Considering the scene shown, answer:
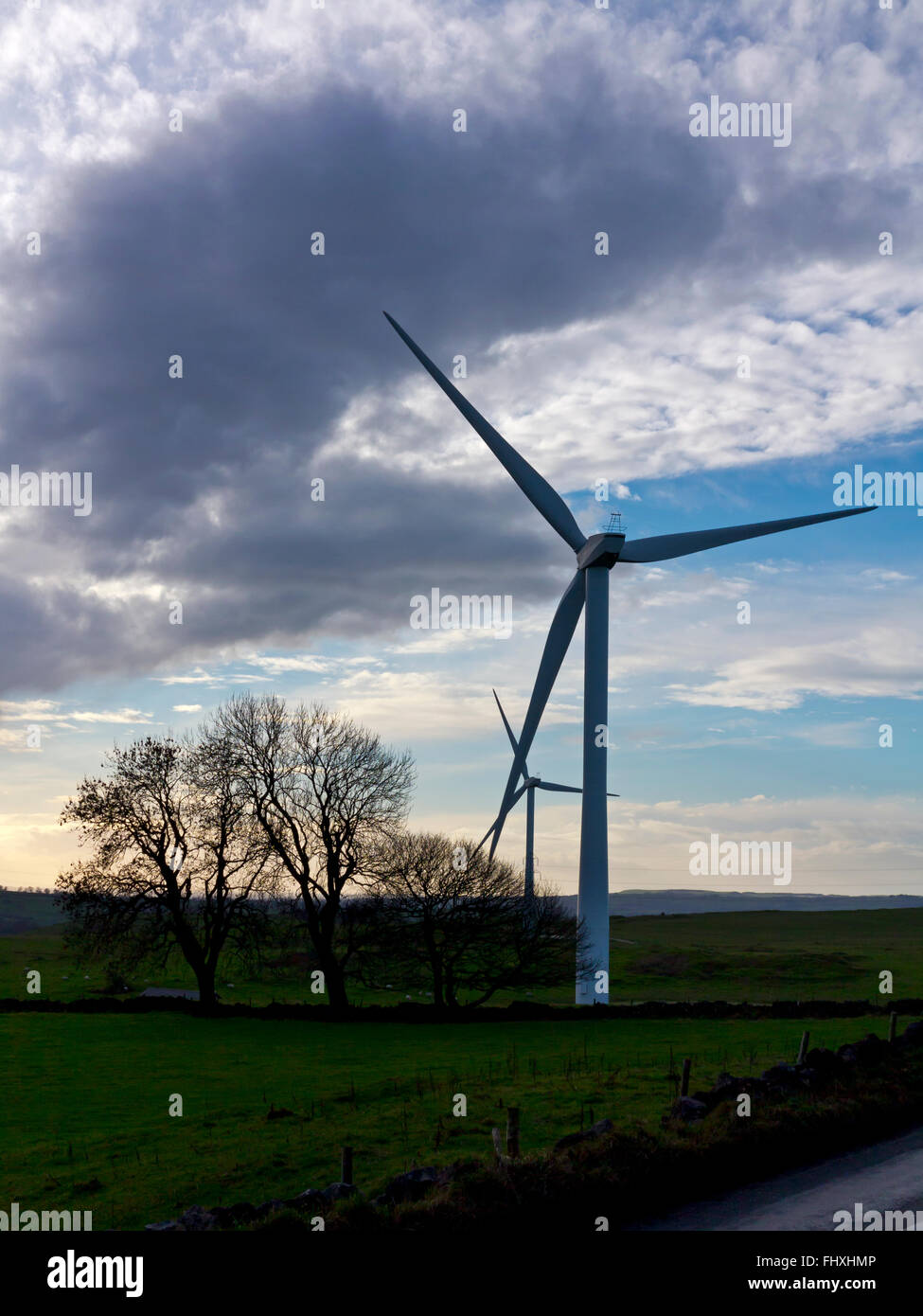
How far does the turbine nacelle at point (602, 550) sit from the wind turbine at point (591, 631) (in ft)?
0.16

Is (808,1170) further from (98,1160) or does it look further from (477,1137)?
(98,1160)

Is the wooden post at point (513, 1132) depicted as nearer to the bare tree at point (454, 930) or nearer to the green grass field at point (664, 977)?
the bare tree at point (454, 930)

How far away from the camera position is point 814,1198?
1564 centimetres

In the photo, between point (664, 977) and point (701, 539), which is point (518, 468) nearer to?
point (701, 539)

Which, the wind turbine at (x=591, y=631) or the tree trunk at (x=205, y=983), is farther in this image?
the tree trunk at (x=205, y=983)

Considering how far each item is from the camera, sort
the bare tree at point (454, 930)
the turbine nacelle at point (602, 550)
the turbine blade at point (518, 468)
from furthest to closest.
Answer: the bare tree at point (454, 930), the turbine nacelle at point (602, 550), the turbine blade at point (518, 468)

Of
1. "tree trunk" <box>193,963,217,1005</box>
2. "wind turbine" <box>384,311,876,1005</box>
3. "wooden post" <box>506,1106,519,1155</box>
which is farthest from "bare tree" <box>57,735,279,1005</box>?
"wooden post" <box>506,1106,519,1155</box>

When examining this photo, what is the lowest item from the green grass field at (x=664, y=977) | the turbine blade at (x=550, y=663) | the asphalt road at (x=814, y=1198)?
the green grass field at (x=664, y=977)

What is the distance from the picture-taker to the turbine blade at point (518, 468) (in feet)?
156

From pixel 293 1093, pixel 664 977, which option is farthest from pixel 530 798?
pixel 293 1093

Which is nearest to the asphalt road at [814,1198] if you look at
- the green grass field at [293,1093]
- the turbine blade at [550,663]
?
the green grass field at [293,1093]

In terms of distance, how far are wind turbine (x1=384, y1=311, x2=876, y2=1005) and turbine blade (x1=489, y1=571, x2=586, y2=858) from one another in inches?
1.9

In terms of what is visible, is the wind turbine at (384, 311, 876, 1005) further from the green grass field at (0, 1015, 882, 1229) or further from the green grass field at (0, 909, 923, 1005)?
the green grass field at (0, 909, 923, 1005)

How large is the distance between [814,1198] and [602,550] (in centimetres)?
3818
